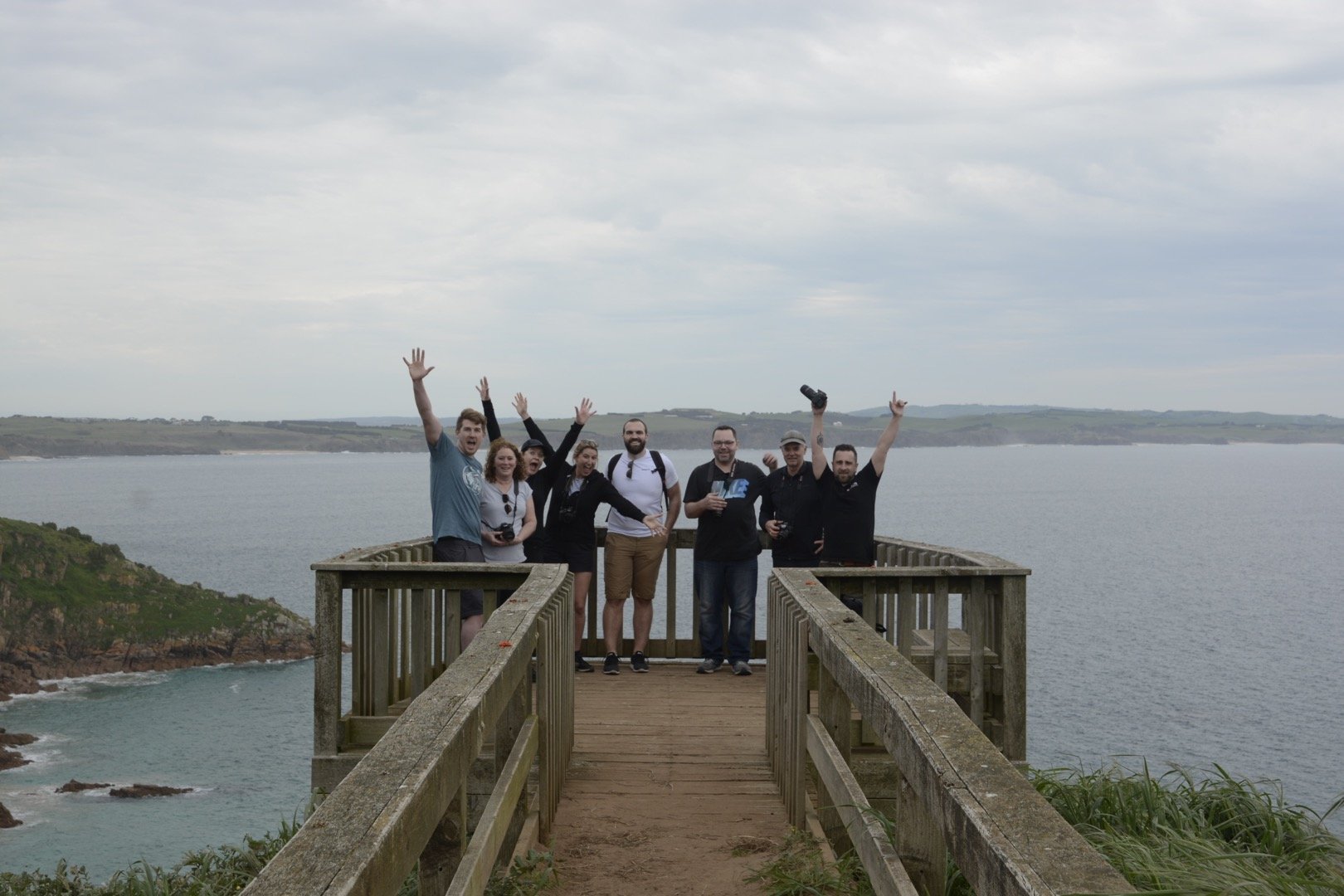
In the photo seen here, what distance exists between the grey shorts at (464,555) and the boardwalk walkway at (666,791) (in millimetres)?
980

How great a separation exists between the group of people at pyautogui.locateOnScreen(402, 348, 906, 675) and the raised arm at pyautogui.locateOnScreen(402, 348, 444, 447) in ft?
2.73

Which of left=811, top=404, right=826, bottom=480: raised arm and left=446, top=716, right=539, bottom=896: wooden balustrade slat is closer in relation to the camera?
left=446, top=716, right=539, bottom=896: wooden balustrade slat

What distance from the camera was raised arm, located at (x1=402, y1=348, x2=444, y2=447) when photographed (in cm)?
732

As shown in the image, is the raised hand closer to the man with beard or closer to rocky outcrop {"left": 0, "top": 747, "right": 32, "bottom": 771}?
the man with beard

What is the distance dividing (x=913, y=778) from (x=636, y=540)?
664 centimetres

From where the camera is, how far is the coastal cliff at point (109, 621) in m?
46.7

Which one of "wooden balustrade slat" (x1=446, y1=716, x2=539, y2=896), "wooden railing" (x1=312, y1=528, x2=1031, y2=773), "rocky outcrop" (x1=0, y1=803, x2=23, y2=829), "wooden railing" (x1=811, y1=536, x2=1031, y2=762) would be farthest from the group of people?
"rocky outcrop" (x1=0, y1=803, x2=23, y2=829)

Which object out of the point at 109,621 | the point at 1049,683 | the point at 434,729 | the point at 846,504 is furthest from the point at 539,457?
the point at 109,621

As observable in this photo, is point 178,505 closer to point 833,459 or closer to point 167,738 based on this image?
point 167,738

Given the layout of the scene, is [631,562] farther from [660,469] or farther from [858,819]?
[858,819]

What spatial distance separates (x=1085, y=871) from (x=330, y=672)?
17.2ft

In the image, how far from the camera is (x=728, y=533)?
30.7 ft

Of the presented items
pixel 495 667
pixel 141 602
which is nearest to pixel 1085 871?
pixel 495 667

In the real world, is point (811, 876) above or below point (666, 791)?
above
